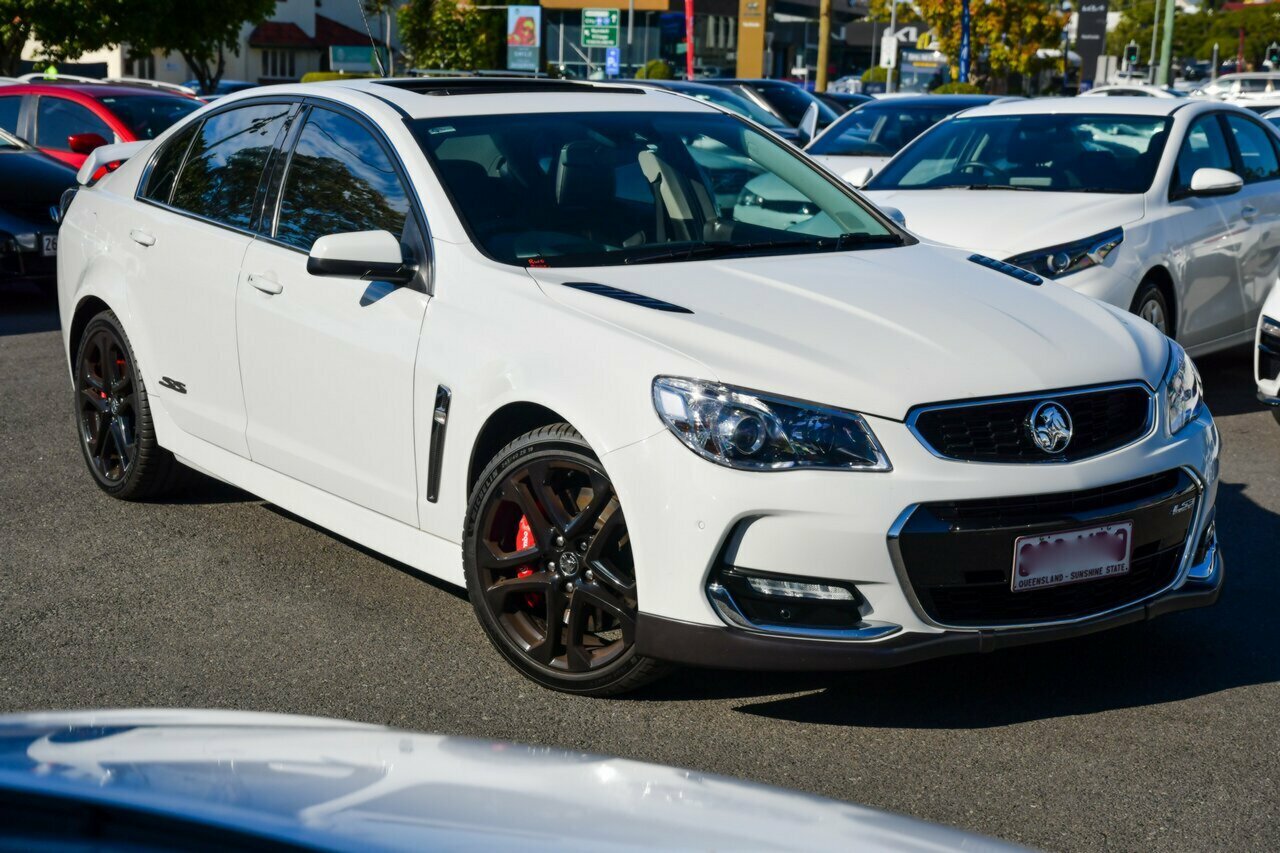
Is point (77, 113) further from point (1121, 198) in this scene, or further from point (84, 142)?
point (1121, 198)

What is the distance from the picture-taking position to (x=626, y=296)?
4254 millimetres

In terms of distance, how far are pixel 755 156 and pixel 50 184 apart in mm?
8162

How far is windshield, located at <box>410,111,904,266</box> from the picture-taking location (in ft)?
15.6

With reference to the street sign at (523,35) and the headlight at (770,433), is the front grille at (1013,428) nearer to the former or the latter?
the headlight at (770,433)

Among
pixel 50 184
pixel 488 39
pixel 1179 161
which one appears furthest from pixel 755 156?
pixel 488 39

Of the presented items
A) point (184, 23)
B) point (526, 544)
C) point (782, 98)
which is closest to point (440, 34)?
point (184, 23)

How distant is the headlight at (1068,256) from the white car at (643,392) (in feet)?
8.14

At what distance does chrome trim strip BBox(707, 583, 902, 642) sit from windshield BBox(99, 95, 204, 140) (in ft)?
38.3

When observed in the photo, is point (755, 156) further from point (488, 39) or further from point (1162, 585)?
point (488, 39)

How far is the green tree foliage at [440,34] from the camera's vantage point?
5341cm

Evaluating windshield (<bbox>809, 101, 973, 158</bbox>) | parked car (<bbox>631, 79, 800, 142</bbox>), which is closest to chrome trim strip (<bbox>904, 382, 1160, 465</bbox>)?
windshield (<bbox>809, 101, 973, 158</bbox>)

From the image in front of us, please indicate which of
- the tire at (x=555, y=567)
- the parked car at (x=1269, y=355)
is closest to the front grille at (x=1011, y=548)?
the tire at (x=555, y=567)

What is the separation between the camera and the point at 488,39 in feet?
222

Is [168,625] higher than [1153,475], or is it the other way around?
[1153,475]
